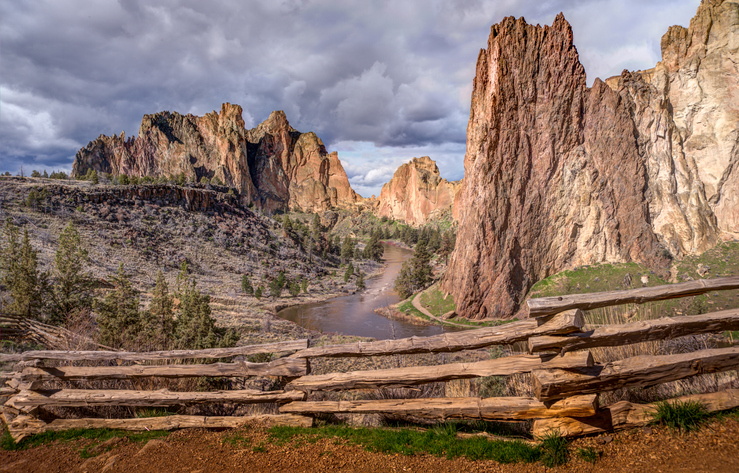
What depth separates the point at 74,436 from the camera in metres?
6.21

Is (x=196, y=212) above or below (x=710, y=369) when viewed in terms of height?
above

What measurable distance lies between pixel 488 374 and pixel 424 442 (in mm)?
1338

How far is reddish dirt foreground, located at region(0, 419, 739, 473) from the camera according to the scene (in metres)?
3.96

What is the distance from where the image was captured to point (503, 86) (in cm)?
3938

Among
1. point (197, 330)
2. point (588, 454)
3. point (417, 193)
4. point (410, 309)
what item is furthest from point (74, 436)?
point (417, 193)

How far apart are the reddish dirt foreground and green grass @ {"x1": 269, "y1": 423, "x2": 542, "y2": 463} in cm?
10

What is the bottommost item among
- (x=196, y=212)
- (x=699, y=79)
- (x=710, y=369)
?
(x=710, y=369)

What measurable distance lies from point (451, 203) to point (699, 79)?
324 feet

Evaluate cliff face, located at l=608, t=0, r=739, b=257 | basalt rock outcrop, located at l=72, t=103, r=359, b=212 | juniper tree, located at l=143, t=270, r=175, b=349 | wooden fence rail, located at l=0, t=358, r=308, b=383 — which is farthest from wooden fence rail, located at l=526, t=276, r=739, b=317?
basalt rock outcrop, located at l=72, t=103, r=359, b=212

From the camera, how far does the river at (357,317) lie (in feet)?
117

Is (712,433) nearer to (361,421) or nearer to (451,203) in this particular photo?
(361,421)

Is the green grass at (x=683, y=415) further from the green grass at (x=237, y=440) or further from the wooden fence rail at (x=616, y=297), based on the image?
the green grass at (x=237, y=440)

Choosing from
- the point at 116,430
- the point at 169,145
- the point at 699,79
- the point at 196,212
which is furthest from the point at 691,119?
the point at 169,145

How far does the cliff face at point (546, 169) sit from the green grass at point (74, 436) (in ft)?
116
